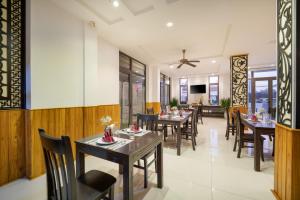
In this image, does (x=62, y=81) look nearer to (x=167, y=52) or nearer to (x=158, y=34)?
(x=158, y=34)

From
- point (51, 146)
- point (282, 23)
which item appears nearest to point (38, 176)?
point (51, 146)

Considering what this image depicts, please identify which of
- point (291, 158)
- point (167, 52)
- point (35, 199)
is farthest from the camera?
point (167, 52)

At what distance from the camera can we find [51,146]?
974 mm

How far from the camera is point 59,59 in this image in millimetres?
2529

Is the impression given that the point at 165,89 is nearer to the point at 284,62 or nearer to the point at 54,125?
the point at 54,125

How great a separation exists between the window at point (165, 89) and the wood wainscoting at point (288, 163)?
23.8ft

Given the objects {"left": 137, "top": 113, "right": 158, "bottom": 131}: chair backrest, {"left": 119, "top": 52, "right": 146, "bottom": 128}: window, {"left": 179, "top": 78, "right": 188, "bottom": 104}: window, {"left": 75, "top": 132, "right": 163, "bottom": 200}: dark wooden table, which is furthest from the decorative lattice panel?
A: {"left": 179, "top": 78, "right": 188, "bottom": 104}: window

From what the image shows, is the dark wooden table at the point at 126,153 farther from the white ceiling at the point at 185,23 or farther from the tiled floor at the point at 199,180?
the white ceiling at the point at 185,23

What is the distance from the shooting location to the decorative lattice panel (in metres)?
1.48

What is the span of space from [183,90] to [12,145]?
32.1 feet

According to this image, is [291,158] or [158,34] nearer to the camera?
[291,158]

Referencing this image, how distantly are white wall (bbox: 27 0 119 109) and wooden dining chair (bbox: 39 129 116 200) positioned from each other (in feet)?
5.05

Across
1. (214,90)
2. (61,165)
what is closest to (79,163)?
(61,165)

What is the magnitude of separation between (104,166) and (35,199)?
101 cm
